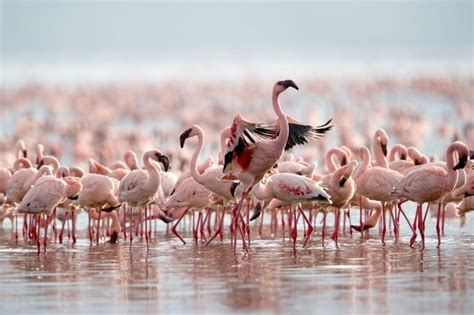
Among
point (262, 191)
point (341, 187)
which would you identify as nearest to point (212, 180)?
point (262, 191)

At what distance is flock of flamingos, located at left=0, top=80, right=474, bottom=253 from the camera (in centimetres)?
1344

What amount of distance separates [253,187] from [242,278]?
296cm

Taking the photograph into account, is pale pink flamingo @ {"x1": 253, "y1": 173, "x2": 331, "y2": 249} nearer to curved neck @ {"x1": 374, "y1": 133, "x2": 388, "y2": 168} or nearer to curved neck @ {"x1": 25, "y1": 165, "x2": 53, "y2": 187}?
curved neck @ {"x1": 374, "y1": 133, "x2": 388, "y2": 168}

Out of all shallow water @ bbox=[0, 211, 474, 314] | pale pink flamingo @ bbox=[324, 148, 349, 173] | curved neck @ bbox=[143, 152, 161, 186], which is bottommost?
shallow water @ bbox=[0, 211, 474, 314]

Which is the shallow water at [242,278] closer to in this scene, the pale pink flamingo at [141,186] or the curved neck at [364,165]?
the pale pink flamingo at [141,186]

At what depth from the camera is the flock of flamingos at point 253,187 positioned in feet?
44.1

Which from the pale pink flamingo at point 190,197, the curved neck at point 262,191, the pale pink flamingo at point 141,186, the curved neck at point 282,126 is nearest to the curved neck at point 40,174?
the pale pink flamingo at point 141,186

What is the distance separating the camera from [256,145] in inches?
532

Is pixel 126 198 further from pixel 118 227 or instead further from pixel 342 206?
pixel 342 206

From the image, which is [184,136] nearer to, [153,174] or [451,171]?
[153,174]

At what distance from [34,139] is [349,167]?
55.9 feet

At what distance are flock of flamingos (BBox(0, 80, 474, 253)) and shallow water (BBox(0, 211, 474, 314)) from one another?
0.32 m

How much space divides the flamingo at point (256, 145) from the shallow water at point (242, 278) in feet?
2.91

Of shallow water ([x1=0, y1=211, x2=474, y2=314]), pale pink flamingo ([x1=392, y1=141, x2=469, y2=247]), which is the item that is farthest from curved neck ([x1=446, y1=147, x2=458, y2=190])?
shallow water ([x1=0, y1=211, x2=474, y2=314])
